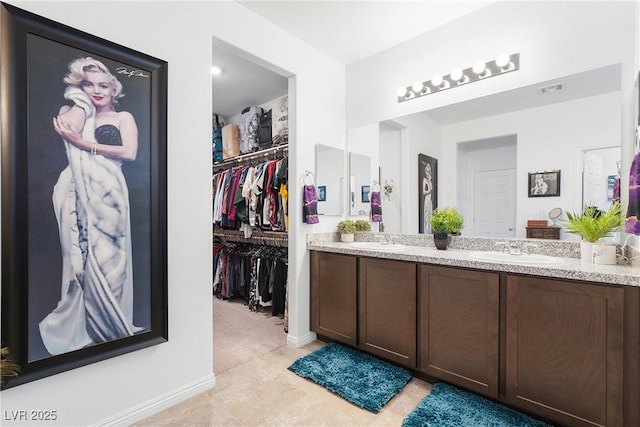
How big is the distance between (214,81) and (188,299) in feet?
7.83

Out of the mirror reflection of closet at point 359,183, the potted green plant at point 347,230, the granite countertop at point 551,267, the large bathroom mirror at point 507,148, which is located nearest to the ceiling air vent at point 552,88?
the large bathroom mirror at point 507,148

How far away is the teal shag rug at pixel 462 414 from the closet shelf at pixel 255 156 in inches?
97.9

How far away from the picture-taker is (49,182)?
141cm

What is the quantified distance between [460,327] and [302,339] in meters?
1.35

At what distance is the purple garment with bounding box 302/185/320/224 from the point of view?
2650 millimetres

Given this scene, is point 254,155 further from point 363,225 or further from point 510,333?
point 510,333

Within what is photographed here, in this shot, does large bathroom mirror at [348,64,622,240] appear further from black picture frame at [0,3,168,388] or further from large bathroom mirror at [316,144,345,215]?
black picture frame at [0,3,168,388]

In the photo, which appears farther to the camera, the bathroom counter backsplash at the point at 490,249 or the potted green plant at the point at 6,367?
the bathroom counter backsplash at the point at 490,249

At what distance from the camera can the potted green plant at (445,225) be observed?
2357 mm

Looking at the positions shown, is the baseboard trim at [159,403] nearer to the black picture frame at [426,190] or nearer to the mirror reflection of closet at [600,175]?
the black picture frame at [426,190]

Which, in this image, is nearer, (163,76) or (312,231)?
(163,76)

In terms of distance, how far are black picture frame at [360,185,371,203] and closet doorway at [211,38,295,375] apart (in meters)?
0.82

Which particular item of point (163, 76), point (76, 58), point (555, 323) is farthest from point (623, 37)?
point (76, 58)

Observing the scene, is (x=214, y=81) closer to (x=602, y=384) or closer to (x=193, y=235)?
(x=193, y=235)
